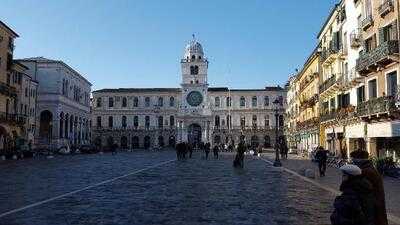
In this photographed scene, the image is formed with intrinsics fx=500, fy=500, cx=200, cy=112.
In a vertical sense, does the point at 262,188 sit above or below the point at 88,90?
below

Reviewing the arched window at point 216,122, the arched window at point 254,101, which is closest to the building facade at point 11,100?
the arched window at point 216,122

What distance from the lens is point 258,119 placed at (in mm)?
125312

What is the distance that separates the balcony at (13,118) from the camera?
54.6 metres

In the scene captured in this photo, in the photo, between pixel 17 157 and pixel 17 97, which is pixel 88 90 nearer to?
pixel 17 97

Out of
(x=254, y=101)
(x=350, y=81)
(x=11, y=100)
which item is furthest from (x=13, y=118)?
(x=254, y=101)

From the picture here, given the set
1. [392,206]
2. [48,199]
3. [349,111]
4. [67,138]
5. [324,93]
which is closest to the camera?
[392,206]

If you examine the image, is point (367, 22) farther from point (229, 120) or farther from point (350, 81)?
point (229, 120)

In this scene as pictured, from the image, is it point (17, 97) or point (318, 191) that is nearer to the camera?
point (318, 191)

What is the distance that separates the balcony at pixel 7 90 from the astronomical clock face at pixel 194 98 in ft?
212

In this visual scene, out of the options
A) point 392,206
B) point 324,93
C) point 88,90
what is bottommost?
point 392,206

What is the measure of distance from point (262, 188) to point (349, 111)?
20737 mm

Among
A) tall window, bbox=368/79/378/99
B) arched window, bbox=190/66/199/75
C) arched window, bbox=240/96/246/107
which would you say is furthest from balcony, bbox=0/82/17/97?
arched window, bbox=240/96/246/107

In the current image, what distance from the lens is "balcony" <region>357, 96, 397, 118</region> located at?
89.1ft

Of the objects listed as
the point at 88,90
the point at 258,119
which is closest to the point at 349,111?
the point at 88,90
